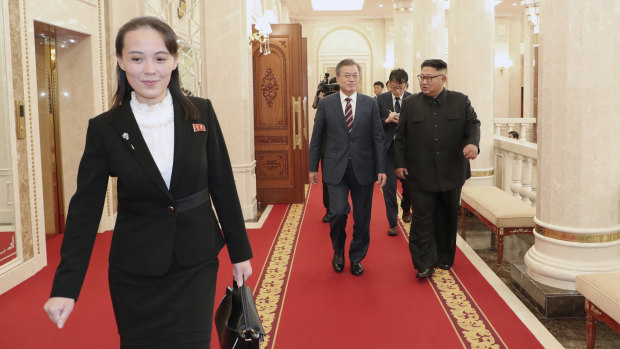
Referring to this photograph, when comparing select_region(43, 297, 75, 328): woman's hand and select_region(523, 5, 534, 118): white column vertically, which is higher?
select_region(523, 5, 534, 118): white column

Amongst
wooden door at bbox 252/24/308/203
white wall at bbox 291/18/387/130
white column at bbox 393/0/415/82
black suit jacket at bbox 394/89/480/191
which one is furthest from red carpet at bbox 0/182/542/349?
white wall at bbox 291/18/387/130

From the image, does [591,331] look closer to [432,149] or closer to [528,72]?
[432,149]

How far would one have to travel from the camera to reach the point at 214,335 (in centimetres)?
342

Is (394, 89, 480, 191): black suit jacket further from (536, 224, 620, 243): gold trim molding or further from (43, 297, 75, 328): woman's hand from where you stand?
(43, 297, 75, 328): woman's hand

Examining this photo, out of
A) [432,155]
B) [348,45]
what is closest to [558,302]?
[432,155]

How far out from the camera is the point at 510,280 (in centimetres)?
441

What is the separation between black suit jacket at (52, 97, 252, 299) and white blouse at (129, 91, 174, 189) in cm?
3

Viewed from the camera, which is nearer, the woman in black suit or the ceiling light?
the woman in black suit

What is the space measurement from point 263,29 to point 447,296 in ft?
14.6

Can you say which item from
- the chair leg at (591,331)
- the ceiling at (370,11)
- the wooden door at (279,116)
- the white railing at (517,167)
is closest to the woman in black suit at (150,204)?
the chair leg at (591,331)

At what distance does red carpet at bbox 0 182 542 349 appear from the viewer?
3.33 metres

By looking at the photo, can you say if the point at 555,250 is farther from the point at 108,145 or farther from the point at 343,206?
the point at 108,145

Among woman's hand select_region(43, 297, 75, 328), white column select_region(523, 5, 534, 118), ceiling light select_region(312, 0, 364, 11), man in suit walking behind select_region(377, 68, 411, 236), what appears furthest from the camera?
white column select_region(523, 5, 534, 118)

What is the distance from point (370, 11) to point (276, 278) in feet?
44.6
